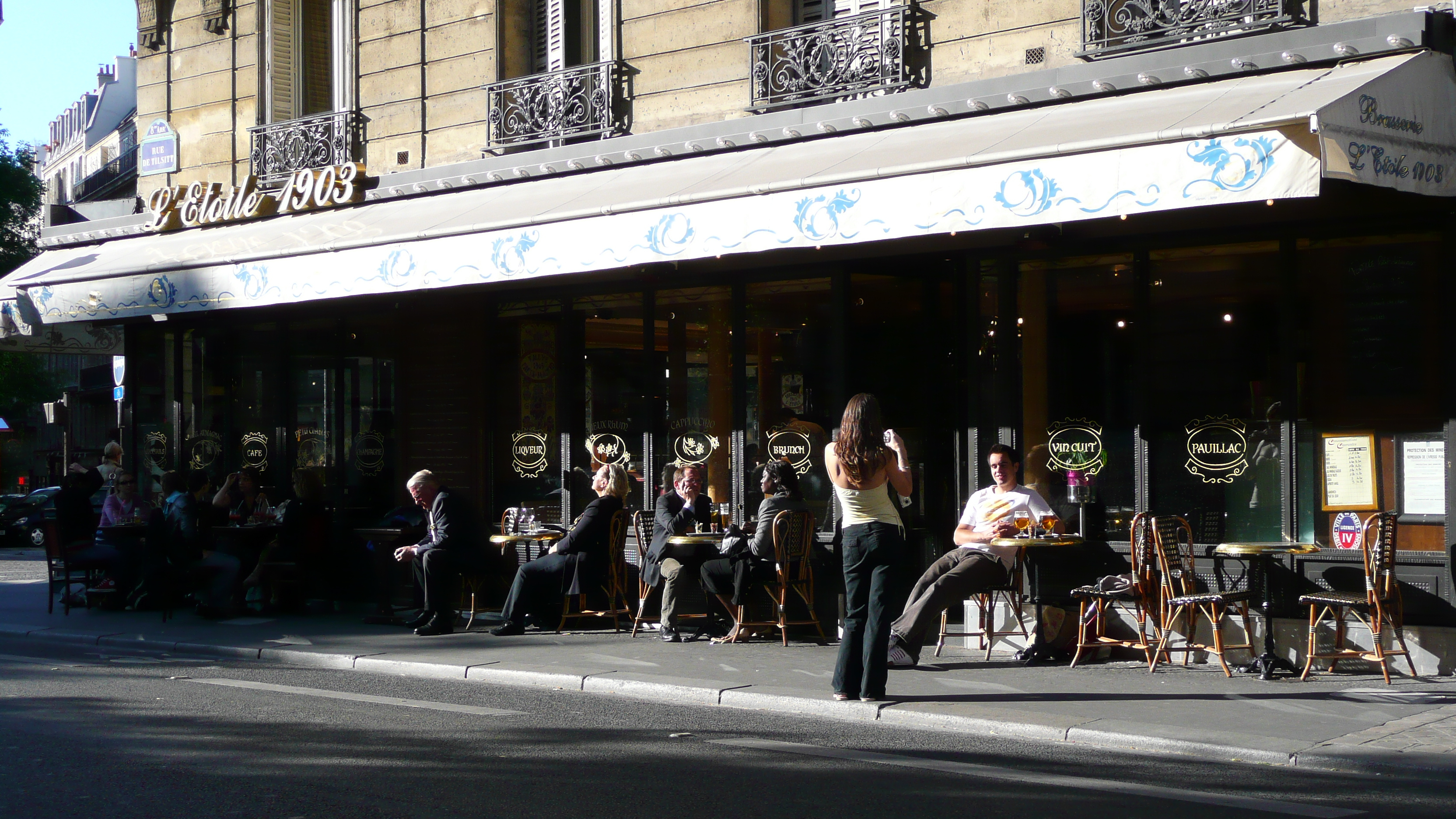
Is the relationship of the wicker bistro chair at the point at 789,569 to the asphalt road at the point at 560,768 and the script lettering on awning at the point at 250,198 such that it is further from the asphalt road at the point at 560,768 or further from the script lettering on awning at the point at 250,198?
the script lettering on awning at the point at 250,198

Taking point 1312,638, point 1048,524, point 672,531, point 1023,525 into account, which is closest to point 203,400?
point 672,531

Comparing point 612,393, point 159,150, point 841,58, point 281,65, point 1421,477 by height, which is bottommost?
point 1421,477

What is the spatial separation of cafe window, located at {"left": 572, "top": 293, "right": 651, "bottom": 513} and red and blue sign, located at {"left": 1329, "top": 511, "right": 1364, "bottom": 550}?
5.81 m

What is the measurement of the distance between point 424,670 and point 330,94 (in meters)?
8.41

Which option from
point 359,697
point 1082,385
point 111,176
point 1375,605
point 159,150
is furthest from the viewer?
point 111,176

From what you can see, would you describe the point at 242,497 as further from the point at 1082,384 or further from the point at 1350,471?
the point at 1350,471

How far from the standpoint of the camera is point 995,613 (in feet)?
34.1

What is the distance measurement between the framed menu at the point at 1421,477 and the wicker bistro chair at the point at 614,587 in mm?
5857

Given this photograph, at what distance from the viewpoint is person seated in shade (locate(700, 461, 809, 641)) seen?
35.0ft

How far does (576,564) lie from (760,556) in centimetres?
170

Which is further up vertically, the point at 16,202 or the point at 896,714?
the point at 16,202

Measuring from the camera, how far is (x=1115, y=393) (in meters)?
10.1

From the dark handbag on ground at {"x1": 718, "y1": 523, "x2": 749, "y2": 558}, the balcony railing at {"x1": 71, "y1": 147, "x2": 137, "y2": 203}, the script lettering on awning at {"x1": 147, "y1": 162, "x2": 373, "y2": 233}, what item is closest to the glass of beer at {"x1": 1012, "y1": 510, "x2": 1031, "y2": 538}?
the dark handbag on ground at {"x1": 718, "y1": 523, "x2": 749, "y2": 558}

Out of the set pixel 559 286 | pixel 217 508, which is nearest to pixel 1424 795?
pixel 559 286
